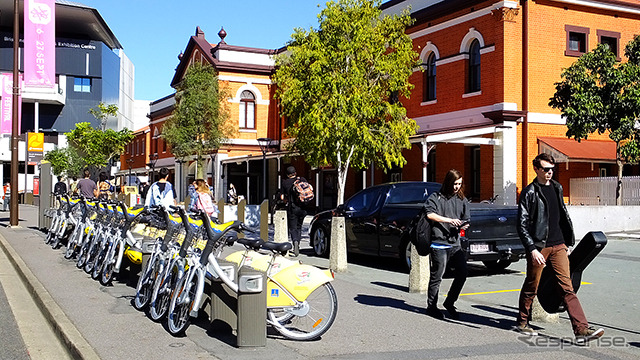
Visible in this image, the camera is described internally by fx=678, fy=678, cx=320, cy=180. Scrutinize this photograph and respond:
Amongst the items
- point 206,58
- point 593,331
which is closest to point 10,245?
point 593,331

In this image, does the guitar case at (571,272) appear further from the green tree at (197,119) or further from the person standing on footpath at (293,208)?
the green tree at (197,119)

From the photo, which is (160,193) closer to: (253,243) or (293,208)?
(293,208)

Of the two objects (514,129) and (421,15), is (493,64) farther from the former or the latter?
(421,15)

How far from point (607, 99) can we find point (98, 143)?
137 feet

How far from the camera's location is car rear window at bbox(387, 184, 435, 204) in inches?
498

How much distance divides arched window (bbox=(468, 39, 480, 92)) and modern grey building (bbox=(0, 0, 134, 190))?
58772 mm

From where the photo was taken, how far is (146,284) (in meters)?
7.94

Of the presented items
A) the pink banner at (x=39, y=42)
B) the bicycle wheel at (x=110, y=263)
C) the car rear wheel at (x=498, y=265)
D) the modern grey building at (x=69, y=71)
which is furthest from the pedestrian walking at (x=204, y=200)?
the modern grey building at (x=69, y=71)

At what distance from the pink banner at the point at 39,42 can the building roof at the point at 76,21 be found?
36.1 meters

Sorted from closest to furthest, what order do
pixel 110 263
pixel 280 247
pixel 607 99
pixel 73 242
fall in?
pixel 280 247 → pixel 110 263 → pixel 73 242 → pixel 607 99

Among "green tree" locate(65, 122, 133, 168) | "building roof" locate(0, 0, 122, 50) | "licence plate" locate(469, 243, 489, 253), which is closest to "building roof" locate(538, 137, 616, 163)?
"licence plate" locate(469, 243, 489, 253)

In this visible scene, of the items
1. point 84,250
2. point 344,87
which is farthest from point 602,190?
point 84,250

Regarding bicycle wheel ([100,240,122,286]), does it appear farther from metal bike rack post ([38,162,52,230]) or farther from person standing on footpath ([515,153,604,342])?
metal bike rack post ([38,162,52,230])

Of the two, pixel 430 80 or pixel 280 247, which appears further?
pixel 430 80
